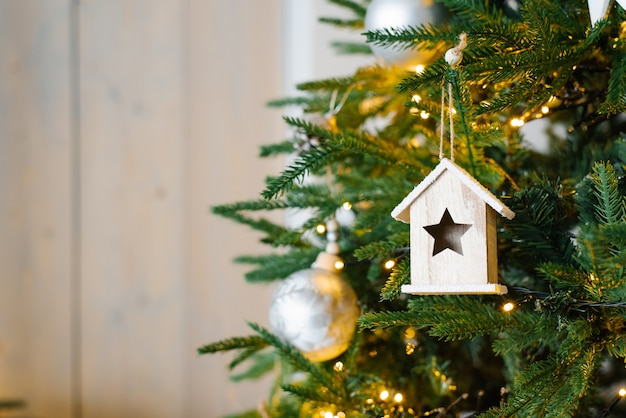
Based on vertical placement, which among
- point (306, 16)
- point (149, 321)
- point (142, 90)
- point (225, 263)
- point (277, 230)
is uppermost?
point (306, 16)

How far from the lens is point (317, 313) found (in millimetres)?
663

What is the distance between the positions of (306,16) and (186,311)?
837mm

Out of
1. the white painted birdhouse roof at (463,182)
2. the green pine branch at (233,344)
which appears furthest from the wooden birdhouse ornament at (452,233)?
the green pine branch at (233,344)

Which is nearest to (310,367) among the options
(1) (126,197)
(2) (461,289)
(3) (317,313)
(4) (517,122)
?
(3) (317,313)

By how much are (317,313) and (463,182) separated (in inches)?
9.1

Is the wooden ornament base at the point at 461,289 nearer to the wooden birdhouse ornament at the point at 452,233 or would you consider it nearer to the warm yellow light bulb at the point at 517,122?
the wooden birdhouse ornament at the point at 452,233

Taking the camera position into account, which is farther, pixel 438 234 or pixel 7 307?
pixel 7 307

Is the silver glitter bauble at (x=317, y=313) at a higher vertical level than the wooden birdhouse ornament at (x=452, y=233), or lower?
lower

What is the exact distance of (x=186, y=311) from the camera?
142cm

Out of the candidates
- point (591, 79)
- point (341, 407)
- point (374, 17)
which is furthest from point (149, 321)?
point (591, 79)

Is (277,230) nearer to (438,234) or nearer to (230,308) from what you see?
(438,234)

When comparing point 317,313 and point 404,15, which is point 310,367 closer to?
point 317,313

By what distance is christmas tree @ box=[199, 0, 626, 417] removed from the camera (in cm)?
52

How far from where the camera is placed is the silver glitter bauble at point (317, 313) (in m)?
0.66
